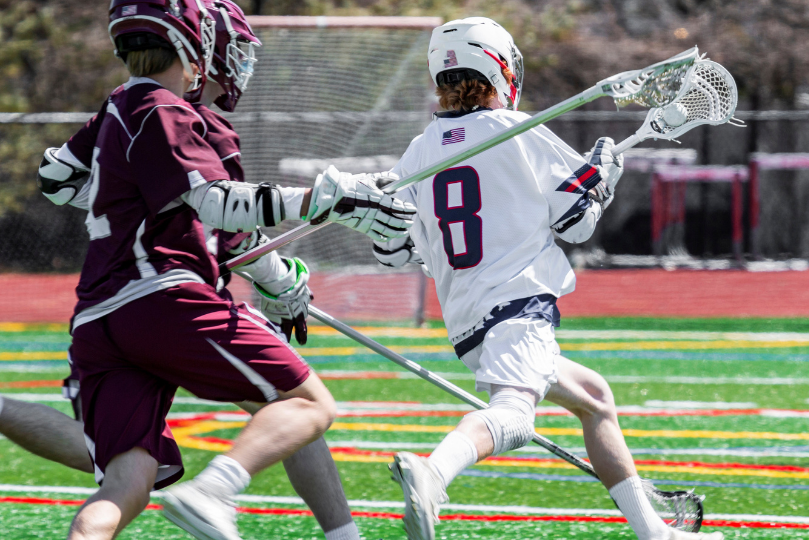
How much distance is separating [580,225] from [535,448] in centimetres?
222

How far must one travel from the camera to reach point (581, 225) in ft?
10.0

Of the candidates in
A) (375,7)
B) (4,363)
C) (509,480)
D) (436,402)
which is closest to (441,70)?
(509,480)

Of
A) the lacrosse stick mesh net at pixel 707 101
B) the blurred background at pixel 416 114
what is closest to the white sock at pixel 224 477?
the lacrosse stick mesh net at pixel 707 101

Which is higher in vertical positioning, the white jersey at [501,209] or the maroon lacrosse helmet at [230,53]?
the maroon lacrosse helmet at [230,53]

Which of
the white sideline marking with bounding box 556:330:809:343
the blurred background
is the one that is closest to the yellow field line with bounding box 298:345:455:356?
the white sideline marking with bounding box 556:330:809:343

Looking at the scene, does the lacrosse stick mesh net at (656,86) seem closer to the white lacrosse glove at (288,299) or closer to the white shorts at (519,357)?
the white shorts at (519,357)

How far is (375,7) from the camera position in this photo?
18812 mm

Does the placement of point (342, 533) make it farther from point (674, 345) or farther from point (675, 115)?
point (674, 345)

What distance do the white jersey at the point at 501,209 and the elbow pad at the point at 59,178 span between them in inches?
41.4

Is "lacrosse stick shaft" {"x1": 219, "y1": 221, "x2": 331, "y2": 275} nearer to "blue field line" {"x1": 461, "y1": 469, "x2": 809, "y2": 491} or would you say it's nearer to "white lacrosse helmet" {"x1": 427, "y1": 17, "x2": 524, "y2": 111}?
"white lacrosse helmet" {"x1": 427, "y1": 17, "x2": 524, "y2": 111}

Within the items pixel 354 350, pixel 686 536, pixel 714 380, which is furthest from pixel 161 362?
pixel 354 350

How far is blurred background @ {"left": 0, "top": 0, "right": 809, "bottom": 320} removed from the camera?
1000 centimetres

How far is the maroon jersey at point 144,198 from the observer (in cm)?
249

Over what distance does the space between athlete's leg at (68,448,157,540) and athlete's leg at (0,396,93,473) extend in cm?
73
